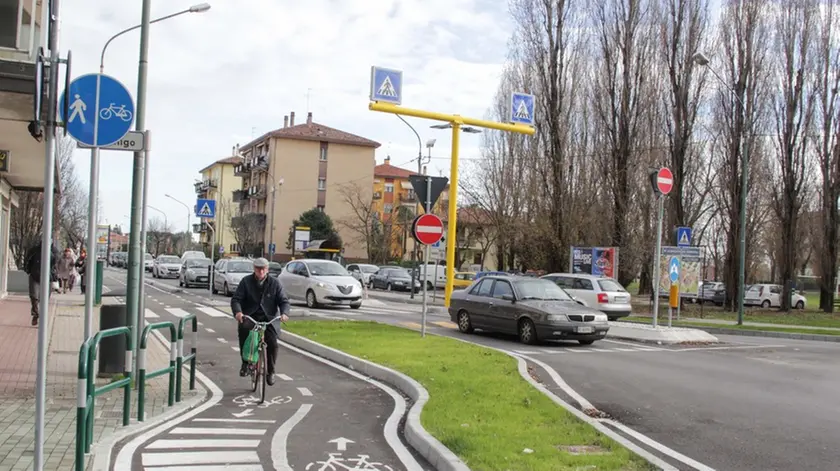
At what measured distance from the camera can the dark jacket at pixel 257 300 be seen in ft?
30.9

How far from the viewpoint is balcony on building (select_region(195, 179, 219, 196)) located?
113188mm

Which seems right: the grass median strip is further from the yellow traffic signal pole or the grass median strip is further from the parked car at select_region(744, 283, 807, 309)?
the parked car at select_region(744, 283, 807, 309)

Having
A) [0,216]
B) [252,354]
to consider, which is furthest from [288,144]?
[252,354]

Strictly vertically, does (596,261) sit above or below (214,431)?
above

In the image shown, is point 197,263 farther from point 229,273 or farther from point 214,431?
point 214,431

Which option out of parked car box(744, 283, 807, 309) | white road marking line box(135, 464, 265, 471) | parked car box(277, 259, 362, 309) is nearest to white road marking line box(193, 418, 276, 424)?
white road marking line box(135, 464, 265, 471)

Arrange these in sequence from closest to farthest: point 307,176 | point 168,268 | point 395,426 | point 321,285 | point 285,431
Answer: point 285,431 < point 395,426 < point 321,285 < point 168,268 < point 307,176

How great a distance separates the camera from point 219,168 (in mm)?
113875

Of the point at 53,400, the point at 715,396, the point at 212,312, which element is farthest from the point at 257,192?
the point at 715,396

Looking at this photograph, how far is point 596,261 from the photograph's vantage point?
104ft

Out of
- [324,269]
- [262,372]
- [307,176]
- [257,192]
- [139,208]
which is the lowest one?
[262,372]

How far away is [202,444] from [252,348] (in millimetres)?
2363

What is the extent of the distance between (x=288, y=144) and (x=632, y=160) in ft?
159

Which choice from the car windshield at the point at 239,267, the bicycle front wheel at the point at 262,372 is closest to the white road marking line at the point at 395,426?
the bicycle front wheel at the point at 262,372
